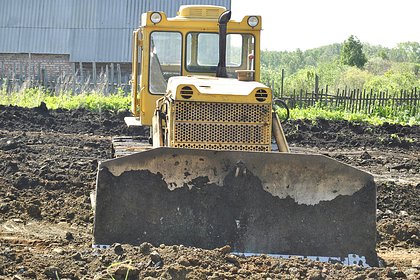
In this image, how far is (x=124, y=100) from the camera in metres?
29.8

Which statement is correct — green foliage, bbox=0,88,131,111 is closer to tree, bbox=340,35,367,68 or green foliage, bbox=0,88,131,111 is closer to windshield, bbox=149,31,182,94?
windshield, bbox=149,31,182,94

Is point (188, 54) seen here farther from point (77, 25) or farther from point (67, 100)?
point (77, 25)

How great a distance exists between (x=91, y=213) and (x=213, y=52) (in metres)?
2.59

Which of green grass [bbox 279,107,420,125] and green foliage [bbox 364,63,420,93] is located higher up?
green grass [bbox 279,107,420,125]

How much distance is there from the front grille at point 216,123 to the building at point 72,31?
109 ft

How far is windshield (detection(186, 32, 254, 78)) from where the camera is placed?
11625 millimetres

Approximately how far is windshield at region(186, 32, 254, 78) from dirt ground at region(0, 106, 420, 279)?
2345 millimetres

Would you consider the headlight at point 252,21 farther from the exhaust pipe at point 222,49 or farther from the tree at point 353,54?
the tree at point 353,54

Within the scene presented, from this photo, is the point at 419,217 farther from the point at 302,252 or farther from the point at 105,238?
the point at 105,238

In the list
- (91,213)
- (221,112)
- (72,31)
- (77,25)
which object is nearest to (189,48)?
(221,112)

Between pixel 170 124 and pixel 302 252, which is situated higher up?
pixel 170 124

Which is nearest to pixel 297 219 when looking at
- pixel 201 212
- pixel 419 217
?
pixel 201 212

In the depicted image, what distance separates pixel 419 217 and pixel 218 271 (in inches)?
202

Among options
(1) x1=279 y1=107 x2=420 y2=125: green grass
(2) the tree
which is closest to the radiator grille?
(1) x1=279 y1=107 x2=420 y2=125: green grass
